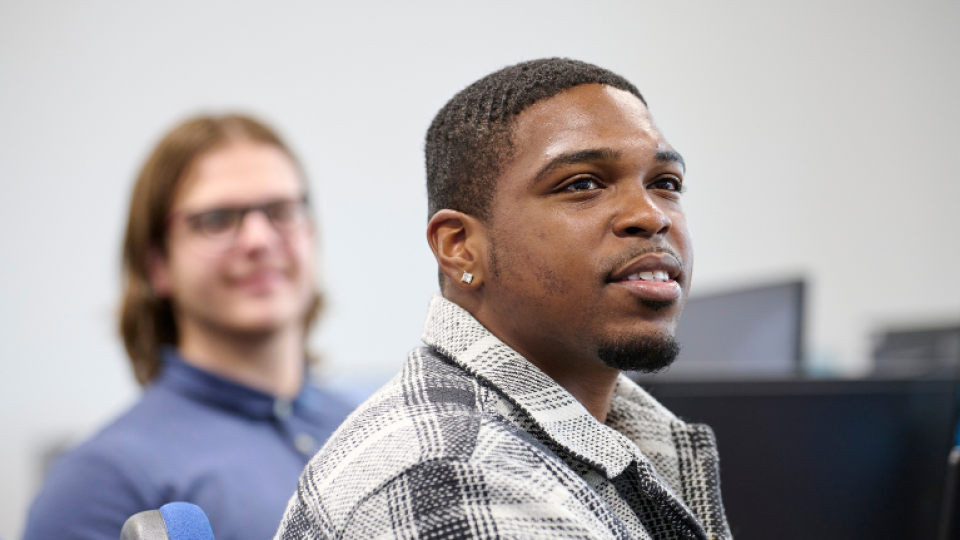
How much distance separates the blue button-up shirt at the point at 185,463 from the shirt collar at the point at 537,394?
24.4 inches

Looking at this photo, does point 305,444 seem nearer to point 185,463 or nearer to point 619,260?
point 185,463

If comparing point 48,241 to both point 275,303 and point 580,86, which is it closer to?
point 275,303

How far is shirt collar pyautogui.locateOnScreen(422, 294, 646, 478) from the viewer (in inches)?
29.3

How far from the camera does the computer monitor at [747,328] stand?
1.68m

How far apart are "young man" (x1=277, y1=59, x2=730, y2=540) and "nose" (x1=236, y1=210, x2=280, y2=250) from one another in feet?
2.42

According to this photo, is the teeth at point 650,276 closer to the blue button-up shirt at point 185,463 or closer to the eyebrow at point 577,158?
the eyebrow at point 577,158

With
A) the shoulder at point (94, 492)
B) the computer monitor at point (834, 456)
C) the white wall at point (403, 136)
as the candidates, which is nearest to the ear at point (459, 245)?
the computer monitor at point (834, 456)

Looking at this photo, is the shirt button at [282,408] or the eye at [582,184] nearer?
the eye at [582,184]

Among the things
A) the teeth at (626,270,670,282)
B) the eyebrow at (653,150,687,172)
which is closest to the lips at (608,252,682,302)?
the teeth at (626,270,670,282)

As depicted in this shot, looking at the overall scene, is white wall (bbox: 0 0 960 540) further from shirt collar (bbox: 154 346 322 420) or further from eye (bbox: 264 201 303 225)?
shirt collar (bbox: 154 346 322 420)

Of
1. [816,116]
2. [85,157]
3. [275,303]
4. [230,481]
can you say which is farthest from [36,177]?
[816,116]

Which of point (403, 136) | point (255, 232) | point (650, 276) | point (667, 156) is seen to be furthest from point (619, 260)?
point (403, 136)

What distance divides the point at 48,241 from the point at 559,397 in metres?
2.54

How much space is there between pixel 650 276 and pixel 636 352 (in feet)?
0.26
